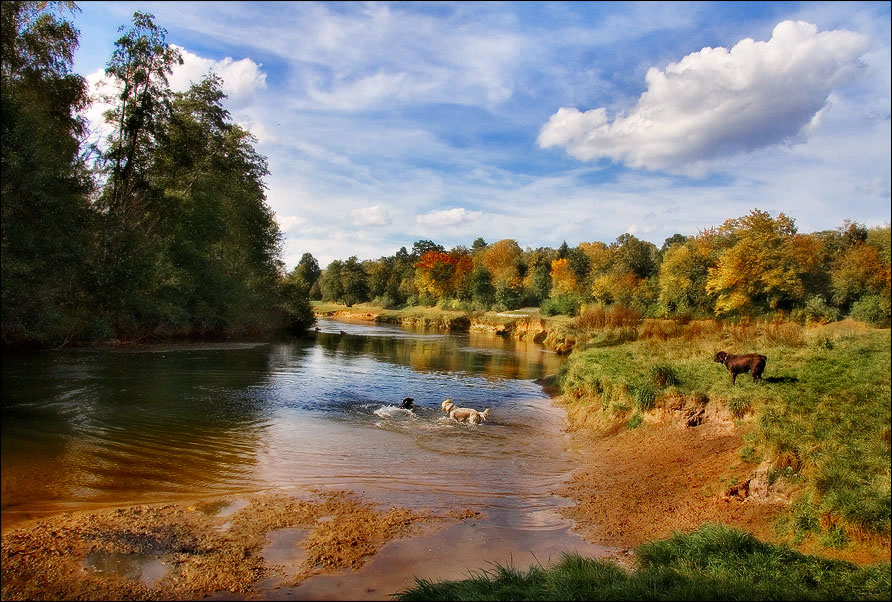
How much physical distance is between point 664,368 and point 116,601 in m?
14.6

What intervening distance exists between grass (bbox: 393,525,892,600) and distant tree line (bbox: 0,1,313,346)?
12057mm

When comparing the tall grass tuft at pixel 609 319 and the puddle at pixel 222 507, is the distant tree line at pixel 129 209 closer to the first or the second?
the puddle at pixel 222 507

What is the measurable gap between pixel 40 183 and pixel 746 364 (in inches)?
824

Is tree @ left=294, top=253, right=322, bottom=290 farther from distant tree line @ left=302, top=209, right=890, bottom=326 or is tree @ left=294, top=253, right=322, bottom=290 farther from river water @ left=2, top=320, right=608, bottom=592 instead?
river water @ left=2, top=320, right=608, bottom=592

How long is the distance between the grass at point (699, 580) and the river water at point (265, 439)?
205cm

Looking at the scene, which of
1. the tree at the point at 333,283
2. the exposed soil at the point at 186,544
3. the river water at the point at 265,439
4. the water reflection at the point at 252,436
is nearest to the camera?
the exposed soil at the point at 186,544

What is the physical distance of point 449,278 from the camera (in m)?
106

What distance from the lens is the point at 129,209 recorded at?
28.2m

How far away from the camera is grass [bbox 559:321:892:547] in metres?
7.21

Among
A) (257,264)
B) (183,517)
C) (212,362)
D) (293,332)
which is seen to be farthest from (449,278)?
(183,517)

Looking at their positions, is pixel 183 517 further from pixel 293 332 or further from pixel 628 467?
pixel 293 332

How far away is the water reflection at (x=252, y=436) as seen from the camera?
941cm

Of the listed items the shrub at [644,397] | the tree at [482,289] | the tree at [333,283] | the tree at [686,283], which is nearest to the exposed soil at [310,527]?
the shrub at [644,397]

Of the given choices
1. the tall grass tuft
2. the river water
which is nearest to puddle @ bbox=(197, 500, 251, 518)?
the river water
